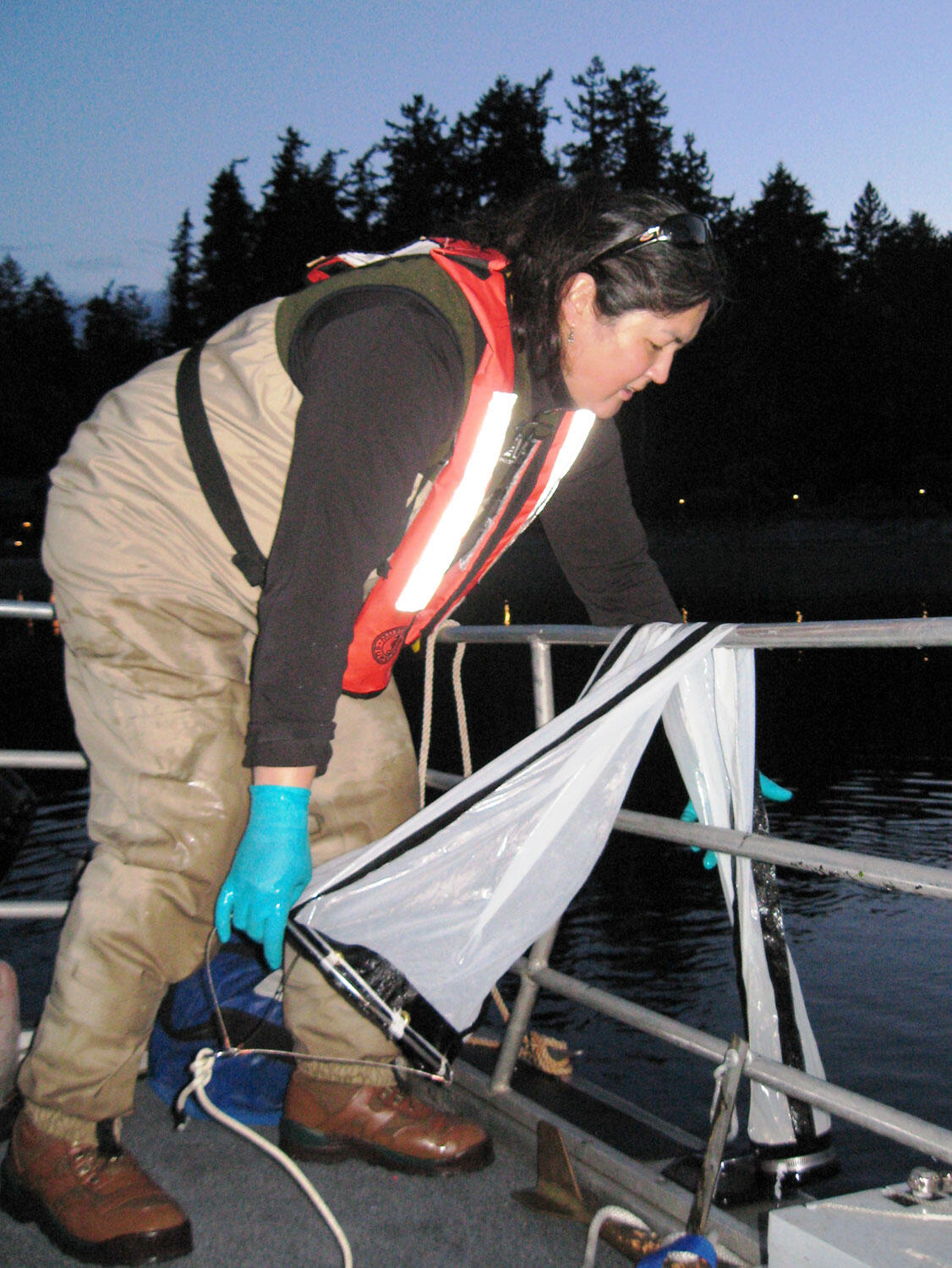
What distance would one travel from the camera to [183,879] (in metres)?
1.82

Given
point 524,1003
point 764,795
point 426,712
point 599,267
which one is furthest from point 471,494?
point 524,1003

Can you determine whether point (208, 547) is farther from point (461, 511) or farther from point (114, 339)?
point (114, 339)

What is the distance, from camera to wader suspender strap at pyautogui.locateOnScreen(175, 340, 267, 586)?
1768 millimetres

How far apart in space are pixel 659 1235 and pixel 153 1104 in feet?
3.55

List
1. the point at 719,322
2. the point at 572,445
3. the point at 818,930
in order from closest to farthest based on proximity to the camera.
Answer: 1. the point at 572,445
2. the point at 818,930
3. the point at 719,322

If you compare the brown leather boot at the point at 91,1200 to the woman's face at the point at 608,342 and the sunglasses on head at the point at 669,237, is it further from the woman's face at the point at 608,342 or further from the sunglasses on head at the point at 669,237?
the sunglasses on head at the point at 669,237

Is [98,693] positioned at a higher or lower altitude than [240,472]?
lower

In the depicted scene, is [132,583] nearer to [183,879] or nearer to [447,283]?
[183,879]

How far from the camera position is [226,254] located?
62.3 meters

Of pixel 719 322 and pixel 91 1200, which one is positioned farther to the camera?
pixel 719 322

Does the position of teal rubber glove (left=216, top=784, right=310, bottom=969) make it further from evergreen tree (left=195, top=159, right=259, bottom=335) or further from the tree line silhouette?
evergreen tree (left=195, top=159, right=259, bottom=335)

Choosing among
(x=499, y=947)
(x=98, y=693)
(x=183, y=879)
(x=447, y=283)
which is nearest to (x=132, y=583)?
(x=98, y=693)

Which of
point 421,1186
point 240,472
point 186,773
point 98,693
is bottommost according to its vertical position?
point 421,1186

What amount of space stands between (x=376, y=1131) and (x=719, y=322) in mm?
54812
